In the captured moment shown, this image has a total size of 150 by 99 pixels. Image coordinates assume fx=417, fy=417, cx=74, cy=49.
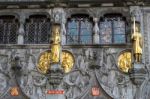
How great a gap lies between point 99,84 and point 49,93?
6.20 ft

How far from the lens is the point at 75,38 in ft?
54.4

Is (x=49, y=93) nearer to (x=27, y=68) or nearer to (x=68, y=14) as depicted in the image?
(x=27, y=68)

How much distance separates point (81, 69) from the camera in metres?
15.9

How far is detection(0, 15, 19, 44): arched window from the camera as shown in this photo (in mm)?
16750

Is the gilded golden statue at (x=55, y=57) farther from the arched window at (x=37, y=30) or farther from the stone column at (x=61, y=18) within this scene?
the arched window at (x=37, y=30)

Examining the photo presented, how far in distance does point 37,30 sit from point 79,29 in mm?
1699

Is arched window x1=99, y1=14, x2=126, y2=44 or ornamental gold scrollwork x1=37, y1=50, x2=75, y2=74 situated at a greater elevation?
arched window x1=99, y1=14, x2=126, y2=44

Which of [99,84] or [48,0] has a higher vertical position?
[48,0]

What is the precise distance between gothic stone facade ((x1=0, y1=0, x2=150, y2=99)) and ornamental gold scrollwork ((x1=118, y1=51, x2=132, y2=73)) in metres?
0.14

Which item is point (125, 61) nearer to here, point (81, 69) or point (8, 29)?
point (81, 69)

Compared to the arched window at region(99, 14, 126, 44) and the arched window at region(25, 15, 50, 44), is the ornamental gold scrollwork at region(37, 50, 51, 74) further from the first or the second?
the arched window at region(99, 14, 126, 44)

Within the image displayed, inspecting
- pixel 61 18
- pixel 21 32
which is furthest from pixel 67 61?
pixel 21 32

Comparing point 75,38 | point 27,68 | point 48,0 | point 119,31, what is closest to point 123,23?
point 119,31

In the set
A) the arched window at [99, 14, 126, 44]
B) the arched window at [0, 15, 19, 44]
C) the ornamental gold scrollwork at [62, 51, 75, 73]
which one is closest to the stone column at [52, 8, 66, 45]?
the ornamental gold scrollwork at [62, 51, 75, 73]
